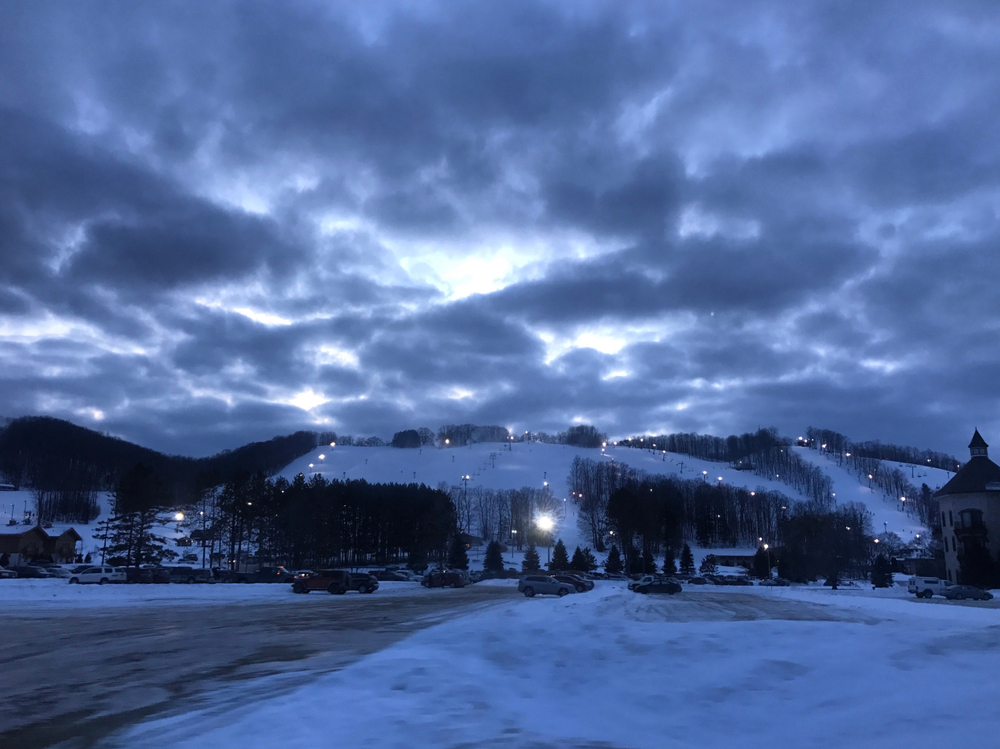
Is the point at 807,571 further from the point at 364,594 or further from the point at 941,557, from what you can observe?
the point at 364,594

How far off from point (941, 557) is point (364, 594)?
7149 centimetres

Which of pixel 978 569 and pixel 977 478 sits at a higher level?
pixel 977 478

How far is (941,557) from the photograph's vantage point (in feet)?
276

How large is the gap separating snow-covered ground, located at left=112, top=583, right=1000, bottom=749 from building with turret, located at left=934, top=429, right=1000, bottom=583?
65861mm

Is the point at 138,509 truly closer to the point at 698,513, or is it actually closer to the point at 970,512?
the point at 970,512

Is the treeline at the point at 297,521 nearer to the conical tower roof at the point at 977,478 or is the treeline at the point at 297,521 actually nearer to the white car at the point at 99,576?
the white car at the point at 99,576

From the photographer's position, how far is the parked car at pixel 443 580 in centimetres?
6231

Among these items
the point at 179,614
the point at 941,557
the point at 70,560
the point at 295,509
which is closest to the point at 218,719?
the point at 179,614

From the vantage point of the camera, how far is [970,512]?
69.4 m

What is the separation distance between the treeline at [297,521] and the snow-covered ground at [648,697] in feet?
206

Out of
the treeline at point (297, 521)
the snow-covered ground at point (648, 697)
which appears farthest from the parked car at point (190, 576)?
the snow-covered ground at point (648, 697)

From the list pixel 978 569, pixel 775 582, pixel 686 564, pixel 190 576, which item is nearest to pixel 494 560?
pixel 686 564

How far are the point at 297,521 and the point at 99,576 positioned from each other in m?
26.4

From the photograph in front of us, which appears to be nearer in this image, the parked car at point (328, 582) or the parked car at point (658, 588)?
the parked car at point (328, 582)
